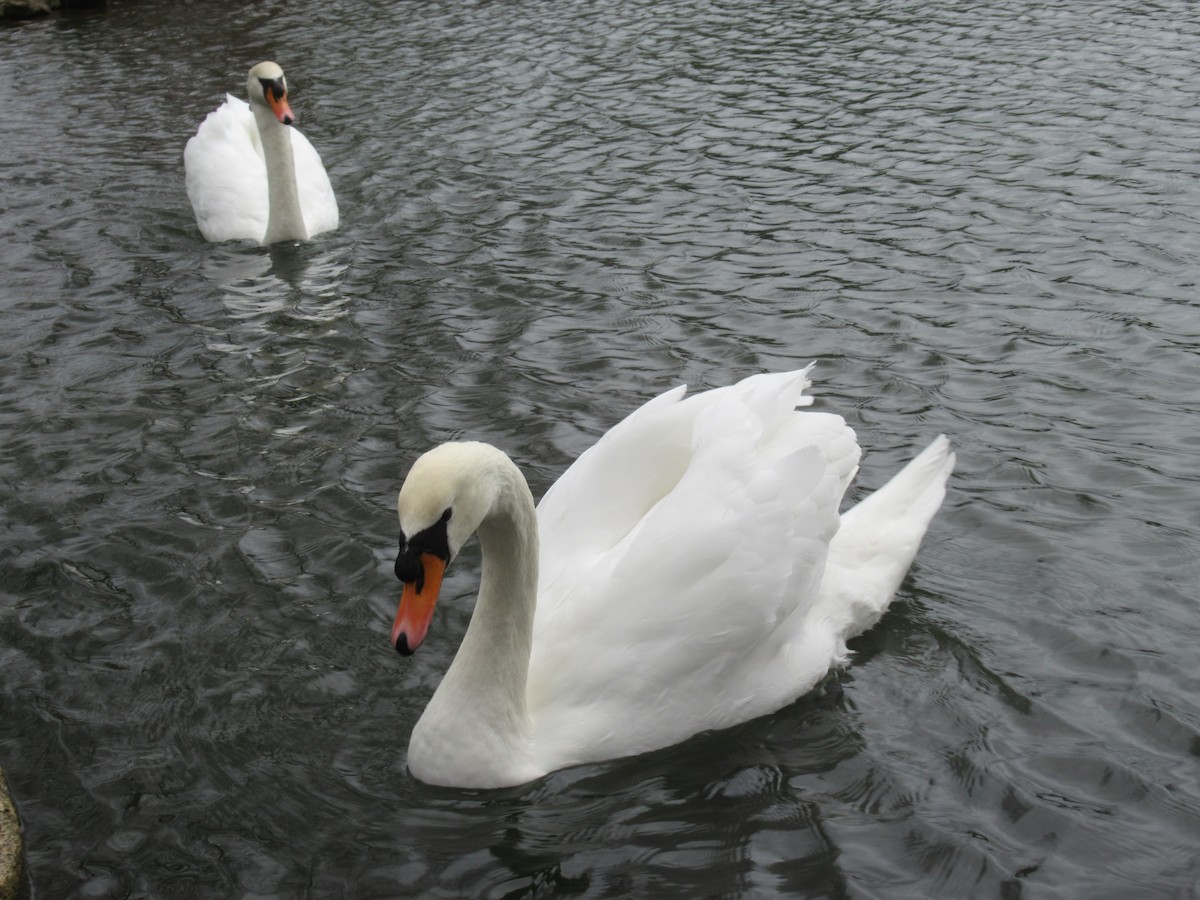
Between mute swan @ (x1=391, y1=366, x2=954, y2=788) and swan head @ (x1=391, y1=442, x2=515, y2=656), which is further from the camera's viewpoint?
mute swan @ (x1=391, y1=366, x2=954, y2=788)

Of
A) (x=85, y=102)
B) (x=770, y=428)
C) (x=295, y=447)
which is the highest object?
(x=770, y=428)

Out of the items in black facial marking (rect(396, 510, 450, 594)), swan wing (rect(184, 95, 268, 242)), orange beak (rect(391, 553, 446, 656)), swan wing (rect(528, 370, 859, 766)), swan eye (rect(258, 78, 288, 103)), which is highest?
black facial marking (rect(396, 510, 450, 594))

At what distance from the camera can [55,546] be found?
645cm

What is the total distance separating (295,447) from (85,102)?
991 centimetres

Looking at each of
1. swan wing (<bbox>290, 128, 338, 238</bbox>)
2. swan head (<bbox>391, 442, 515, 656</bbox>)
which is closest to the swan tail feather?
swan head (<bbox>391, 442, 515, 656</bbox>)

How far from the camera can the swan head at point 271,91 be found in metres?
11.1

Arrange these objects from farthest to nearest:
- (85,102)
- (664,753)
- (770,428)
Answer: (85,102)
(770,428)
(664,753)

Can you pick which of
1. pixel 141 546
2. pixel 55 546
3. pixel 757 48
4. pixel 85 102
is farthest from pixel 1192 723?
pixel 85 102

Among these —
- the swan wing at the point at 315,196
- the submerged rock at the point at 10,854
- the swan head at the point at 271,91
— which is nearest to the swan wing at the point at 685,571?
the submerged rock at the point at 10,854

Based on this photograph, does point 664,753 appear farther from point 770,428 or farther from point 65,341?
point 65,341

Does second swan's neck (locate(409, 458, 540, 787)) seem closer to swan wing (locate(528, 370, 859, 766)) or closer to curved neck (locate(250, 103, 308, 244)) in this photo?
swan wing (locate(528, 370, 859, 766))

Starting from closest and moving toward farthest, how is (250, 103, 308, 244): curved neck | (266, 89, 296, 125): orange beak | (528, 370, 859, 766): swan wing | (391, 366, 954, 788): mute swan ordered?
1. (391, 366, 954, 788): mute swan
2. (528, 370, 859, 766): swan wing
3. (250, 103, 308, 244): curved neck
4. (266, 89, 296, 125): orange beak

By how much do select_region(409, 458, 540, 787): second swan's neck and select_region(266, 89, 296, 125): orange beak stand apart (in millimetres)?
7342

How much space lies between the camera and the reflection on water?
183 inches
